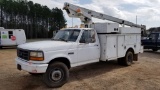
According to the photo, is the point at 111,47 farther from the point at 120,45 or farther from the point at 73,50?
the point at 73,50

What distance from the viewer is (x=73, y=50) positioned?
24.4 feet

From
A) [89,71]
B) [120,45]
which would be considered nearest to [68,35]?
[89,71]

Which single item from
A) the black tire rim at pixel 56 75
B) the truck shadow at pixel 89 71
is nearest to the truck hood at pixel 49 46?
the black tire rim at pixel 56 75

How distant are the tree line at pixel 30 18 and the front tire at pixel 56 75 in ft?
203

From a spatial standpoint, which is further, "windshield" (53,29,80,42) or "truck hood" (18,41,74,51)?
"windshield" (53,29,80,42)

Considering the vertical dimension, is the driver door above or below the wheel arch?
above

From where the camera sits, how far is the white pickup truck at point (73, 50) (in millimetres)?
6551

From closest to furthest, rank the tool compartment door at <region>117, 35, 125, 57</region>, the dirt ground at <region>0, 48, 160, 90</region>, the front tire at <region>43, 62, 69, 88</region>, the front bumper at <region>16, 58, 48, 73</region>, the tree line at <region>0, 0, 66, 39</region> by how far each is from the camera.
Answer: the front bumper at <region>16, 58, 48, 73</region> → the front tire at <region>43, 62, 69, 88</region> → the dirt ground at <region>0, 48, 160, 90</region> → the tool compartment door at <region>117, 35, 125, 57</region> → the tree line at <region>0, 0, 66, 39</region>

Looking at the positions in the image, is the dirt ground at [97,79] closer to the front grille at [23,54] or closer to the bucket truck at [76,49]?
the bucket truck at [76,49]

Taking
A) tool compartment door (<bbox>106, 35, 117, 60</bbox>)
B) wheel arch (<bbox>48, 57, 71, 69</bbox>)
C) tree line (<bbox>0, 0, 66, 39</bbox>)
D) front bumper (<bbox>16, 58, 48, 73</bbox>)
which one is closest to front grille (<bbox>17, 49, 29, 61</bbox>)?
front bumper (<bbox>16, 58, 48, 73</bbox>)

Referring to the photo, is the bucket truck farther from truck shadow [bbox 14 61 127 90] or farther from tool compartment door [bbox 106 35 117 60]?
truck shadow [bbox 14 61 127 90]

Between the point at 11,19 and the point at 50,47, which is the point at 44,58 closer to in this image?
the point at 50,47

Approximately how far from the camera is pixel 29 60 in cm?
660

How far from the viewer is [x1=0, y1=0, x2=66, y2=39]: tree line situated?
6812 cm
